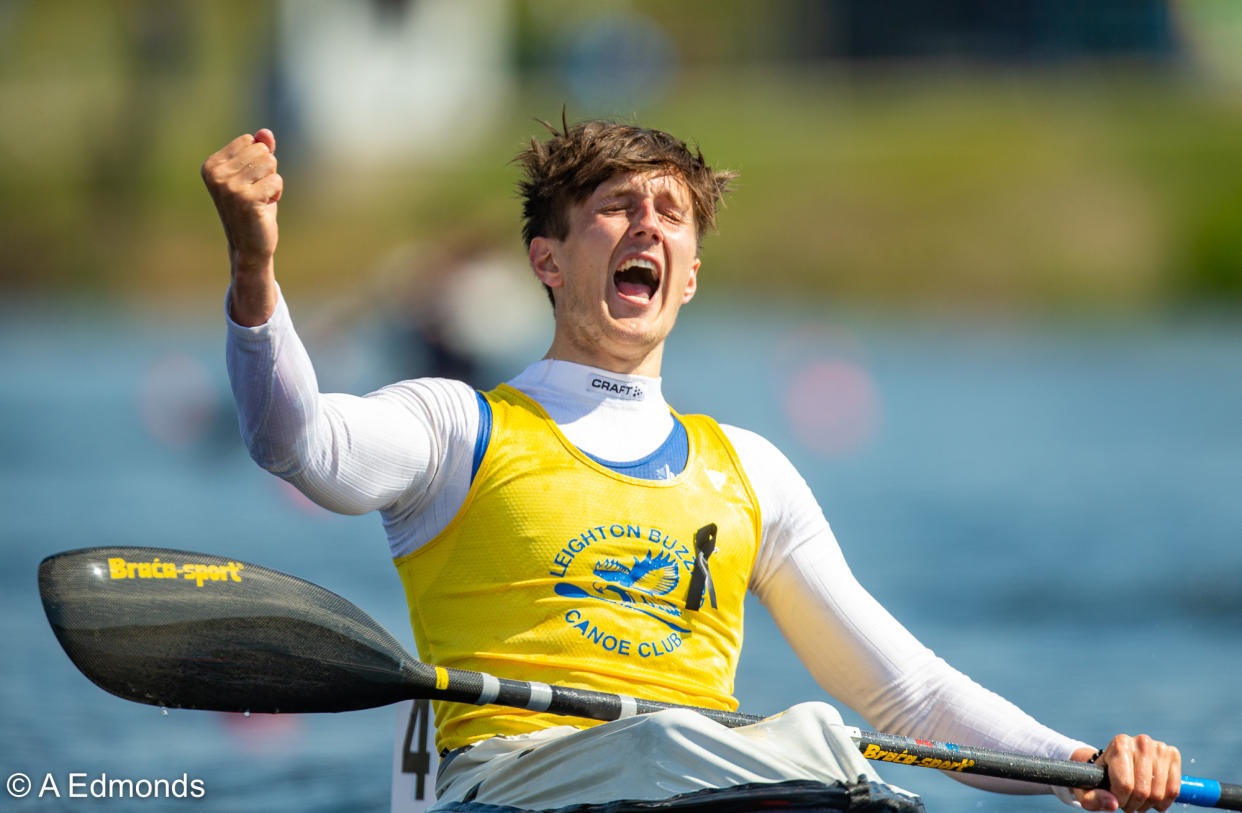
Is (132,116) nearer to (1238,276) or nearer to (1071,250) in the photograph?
(1071,250)

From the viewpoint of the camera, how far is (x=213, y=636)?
10.3ft

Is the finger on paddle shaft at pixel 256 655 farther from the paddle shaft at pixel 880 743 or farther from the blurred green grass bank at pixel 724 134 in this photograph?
the blurred green grass bank at pixel 724 134

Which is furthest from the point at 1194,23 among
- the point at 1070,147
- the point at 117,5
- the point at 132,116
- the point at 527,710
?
the point at 527,710

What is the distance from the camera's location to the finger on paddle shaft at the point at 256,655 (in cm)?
307

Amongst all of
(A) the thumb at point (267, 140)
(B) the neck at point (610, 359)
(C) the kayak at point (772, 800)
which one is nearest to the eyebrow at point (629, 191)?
(B) the neck at point (610, 359)

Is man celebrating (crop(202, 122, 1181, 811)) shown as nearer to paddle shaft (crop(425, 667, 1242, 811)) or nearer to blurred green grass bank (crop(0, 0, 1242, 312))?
paddle shaft (crop(425, 667, 1242, 811))

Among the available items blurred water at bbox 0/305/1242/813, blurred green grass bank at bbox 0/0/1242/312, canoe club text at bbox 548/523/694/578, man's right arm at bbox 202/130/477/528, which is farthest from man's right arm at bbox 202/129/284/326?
blurred green grass bank at bbox 0/0/1242/312

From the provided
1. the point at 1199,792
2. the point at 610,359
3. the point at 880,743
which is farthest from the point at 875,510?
the point at 880,743

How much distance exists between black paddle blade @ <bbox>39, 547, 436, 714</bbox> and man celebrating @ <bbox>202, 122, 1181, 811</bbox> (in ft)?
0.54

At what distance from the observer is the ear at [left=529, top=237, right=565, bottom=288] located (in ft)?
11.4

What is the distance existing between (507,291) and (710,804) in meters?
8.29

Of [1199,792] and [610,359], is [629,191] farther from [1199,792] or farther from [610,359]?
[1199,792]

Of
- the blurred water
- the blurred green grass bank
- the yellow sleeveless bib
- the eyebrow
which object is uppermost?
the blurred green grass bank

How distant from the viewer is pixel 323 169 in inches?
1206
